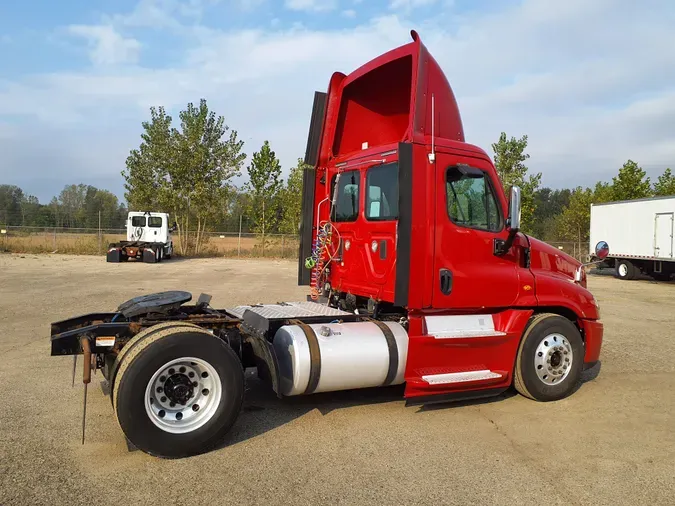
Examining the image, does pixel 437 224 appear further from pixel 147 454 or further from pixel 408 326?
pixel 147 454

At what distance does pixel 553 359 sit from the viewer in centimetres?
595

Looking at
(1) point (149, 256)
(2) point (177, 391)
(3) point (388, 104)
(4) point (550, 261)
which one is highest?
(3) point (388, 104)

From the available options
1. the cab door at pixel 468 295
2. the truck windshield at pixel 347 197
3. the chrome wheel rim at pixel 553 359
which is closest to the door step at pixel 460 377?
the cab door at pixel 468 295

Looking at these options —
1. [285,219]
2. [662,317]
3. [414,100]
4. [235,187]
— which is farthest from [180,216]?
[414,100]

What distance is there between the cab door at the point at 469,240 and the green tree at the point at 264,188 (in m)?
29.8

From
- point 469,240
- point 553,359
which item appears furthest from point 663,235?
Answer: point 469,240

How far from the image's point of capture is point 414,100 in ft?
17.9

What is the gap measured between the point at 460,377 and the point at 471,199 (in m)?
1.80

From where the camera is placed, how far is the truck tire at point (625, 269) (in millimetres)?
23500

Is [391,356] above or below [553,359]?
above

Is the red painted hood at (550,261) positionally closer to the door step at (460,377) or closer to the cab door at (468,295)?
the cab door at (468,295)

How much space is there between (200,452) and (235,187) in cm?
3168

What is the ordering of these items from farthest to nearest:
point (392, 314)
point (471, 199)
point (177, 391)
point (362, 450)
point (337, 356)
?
point (392, 314), point (471, 199), point (337, 356), point (362, 450), point (177, 391)

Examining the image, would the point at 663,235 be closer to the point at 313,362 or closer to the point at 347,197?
the point at 347,197
